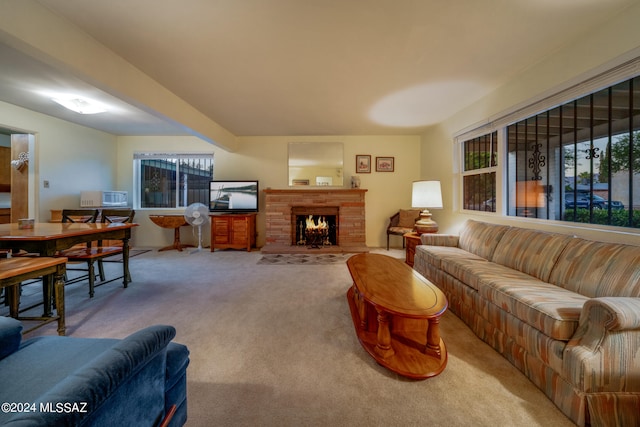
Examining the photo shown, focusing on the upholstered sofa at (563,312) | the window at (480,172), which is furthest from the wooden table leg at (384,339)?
the window at (480,172)

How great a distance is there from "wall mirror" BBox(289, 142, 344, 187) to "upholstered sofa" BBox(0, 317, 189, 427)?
170 inches

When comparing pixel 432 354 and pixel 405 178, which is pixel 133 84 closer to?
pixel 432 354

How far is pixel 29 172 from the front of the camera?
3.71 m

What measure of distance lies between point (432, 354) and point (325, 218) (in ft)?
12.2

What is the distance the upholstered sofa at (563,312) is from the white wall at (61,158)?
6.07 meters

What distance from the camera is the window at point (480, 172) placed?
10.2ft

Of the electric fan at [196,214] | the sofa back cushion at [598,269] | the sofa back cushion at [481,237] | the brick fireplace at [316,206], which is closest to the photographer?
the sofa back cushion at [598,269]

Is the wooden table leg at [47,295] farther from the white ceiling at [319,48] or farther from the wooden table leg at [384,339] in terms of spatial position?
the wooden table leg at [384,339]

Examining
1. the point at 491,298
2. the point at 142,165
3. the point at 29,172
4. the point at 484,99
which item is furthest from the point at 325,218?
the point at 29,172

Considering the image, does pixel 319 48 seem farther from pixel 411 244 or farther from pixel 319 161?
pixel 319 161

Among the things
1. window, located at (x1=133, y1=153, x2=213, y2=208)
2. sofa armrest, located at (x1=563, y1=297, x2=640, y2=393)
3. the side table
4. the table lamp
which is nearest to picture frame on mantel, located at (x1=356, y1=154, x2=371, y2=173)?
the table lamp

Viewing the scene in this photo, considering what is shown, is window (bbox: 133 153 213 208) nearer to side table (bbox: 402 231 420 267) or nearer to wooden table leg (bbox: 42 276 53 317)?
wooden table leg (bbox: 42 276 53 317)

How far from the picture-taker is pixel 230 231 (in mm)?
4723

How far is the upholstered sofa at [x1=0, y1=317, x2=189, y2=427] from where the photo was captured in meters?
0.48
